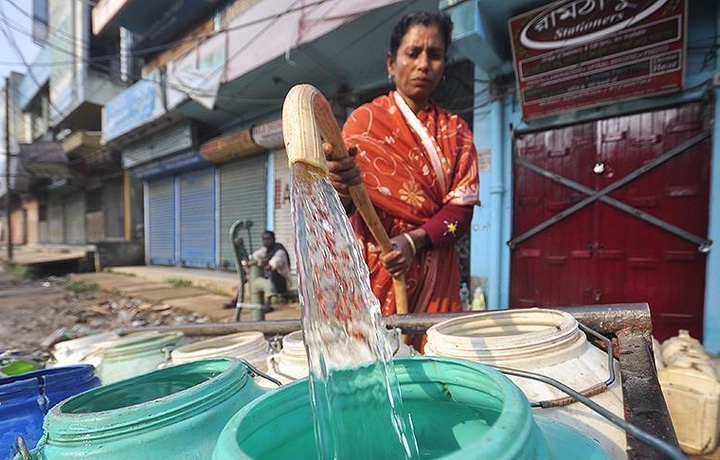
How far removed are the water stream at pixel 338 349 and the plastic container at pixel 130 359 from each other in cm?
95

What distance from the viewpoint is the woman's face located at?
1.43 meters

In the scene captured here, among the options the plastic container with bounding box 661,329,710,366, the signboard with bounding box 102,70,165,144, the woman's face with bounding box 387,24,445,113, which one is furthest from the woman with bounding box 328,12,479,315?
the signboard with bounding box 102,70,165,144

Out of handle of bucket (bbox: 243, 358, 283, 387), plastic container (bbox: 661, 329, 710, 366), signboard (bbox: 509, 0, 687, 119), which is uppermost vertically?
signboard (bbox: 509, 0, 687, 119)

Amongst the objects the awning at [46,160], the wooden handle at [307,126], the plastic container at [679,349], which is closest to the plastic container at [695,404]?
the plastic container at [679,349]

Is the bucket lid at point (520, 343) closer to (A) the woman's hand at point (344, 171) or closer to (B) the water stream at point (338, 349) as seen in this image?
(B) the water stream at point (338, 349)

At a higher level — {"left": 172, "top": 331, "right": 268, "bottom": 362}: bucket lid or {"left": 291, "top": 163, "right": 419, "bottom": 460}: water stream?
{"left": 291, "top": 163, "right": 419, "bottom": 460}: water stream

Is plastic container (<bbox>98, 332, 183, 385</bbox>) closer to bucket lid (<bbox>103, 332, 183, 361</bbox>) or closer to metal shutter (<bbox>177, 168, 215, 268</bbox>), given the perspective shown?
bucket lid (<bbox>103, 332, 183, 361</bbox>)

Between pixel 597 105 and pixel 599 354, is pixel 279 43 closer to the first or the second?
pixel 597 105

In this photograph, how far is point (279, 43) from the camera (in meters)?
5.59

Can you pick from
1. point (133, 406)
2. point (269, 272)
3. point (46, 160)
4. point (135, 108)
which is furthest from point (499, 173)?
point (46, 160)

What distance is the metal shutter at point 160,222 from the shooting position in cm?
1139

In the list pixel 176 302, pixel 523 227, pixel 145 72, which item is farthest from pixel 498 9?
pixel 145 72

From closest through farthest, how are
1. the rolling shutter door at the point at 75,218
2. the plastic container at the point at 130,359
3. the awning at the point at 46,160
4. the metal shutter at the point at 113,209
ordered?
1. the plastic container at the point at 130,359
2. the awning at the point at 46,160
3. the metal shutter at the point at 113,209
4. the rolling shutter door at the point at 75,218

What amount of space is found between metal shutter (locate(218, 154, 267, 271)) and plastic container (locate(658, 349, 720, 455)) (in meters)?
7.18
